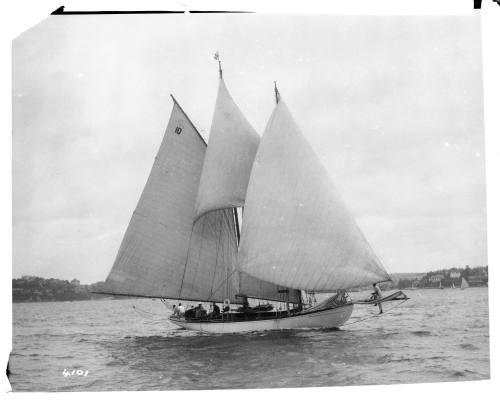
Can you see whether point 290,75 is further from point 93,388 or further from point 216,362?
point 93,388

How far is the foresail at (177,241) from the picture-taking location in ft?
44.0

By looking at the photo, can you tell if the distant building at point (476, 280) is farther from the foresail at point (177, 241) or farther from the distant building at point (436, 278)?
the foresail at point (177, 241)

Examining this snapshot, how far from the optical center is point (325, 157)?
35.7 ft

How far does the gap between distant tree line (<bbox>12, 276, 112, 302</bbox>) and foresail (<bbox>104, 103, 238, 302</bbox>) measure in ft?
2.34

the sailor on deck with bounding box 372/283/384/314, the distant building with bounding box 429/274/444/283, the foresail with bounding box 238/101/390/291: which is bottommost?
the sailor on deck with bounding box 372/283/384/314

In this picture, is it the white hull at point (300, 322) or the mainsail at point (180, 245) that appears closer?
the white hull at point (300, 322)

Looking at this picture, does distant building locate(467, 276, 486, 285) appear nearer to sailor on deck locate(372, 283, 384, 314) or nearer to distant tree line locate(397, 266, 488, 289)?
distant tree line locate(397, 266, 488, 289)

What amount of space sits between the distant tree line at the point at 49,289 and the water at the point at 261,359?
248 mm

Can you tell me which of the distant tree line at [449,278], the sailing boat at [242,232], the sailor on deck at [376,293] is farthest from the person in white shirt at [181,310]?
the distant tree line at [449,278]

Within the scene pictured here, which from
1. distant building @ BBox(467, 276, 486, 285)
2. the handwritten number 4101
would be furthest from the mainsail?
distant building @ BBox(467, 276, 486, 285)

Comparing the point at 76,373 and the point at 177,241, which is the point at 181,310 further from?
the point at 76,373

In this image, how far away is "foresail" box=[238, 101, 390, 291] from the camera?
36.7 ft

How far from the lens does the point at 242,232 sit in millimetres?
11820

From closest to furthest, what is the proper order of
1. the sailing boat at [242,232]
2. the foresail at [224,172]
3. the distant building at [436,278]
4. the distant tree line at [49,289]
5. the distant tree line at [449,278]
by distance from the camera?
1. the distant tree line at [449,278]
2. the distant tree line at [49,289]
3. the distant building at [436,278]
4. the sailing boat at [242,232]
5. the foresail at [224,172]
